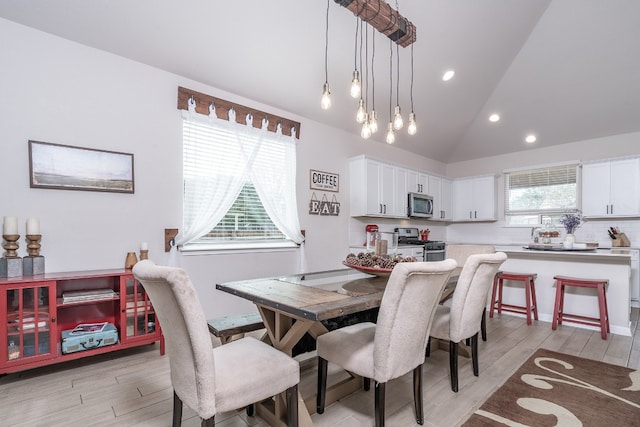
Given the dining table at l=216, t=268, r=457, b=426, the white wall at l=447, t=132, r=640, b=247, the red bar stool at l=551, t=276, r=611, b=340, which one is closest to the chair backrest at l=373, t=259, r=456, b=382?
the dining table at l=216, t=268, r=457, b=426

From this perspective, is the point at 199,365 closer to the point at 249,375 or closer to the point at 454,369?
the point at 249,375

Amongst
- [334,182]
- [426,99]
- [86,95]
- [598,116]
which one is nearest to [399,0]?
[426,99]

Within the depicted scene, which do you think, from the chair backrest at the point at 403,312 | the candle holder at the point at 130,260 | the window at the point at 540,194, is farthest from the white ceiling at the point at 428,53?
the chair backrest at the point at 403,312

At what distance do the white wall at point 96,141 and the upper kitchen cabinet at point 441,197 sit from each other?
389 centimetres

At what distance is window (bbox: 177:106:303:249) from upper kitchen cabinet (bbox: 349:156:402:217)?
1.13 metres

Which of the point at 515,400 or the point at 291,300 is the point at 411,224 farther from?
the point at 291,300

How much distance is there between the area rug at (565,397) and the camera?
6.27ft

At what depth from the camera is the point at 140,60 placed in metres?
3.03

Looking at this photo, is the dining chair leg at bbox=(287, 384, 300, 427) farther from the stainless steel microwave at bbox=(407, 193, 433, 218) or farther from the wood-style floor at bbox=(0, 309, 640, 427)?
the stainless steel microwave at bbox=(407, 193, 433, 218)

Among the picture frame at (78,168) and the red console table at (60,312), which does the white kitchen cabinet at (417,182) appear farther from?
the red console table at (60,312)

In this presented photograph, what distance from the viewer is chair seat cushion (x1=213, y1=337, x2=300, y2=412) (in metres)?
1.39

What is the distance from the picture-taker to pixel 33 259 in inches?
96.2

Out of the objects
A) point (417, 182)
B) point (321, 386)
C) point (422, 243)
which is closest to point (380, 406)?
point (321, 386)

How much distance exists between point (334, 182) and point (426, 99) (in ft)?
5.95
